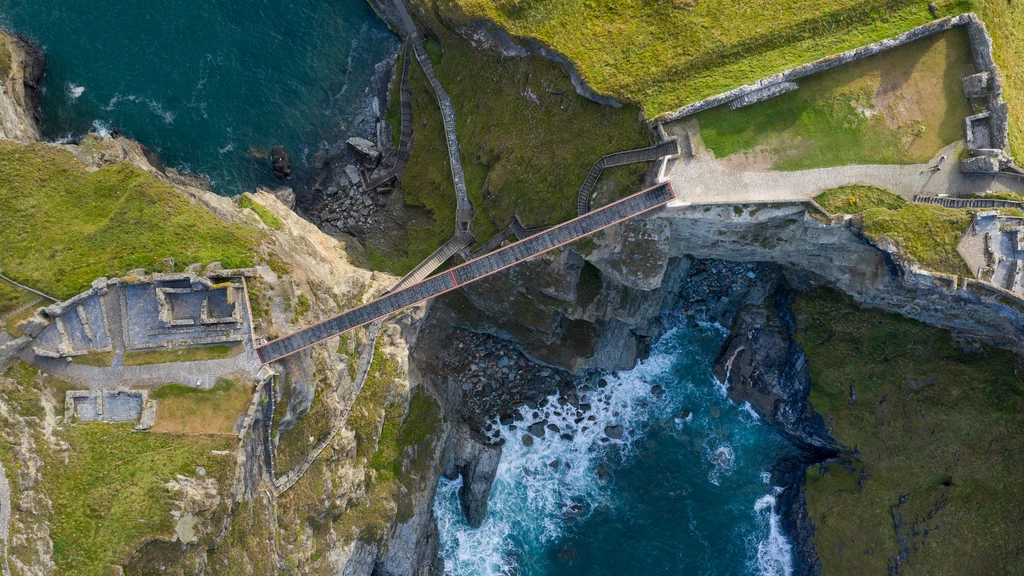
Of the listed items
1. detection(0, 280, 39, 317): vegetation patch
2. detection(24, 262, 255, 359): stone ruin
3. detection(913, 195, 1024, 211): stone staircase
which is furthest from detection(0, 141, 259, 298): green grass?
detection(913, 195, 1024, 211): stone staircase

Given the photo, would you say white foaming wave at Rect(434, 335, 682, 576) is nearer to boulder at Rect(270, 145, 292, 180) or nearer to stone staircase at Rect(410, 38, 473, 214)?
stone staircase at Rect(410, 38, 473, 214)

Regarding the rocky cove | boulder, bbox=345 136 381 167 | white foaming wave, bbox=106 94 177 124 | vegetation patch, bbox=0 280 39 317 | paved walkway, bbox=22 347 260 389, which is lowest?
the rocky cove

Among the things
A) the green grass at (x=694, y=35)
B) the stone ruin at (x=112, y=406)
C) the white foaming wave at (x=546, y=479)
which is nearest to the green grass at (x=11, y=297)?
the stone ruin at (x=112, y=406)

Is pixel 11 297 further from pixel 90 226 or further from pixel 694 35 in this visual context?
pixel 694 35

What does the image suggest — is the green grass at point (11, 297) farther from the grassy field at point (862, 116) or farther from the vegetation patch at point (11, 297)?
the grassy field at point (862, 116)

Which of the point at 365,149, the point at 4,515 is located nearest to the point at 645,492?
the point at 365,149

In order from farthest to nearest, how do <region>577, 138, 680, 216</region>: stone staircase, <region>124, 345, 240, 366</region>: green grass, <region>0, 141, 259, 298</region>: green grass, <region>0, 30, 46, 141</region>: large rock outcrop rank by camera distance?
<region>0, 30, 46, 141</region>: large rock outcrop
<region>577, 138, 680, 216</region>: stone staircase
<region>124, 345, 240, 366</region>: green grass
<region>0, 141, 259, 298</region>: green grass
